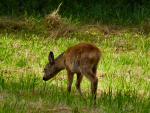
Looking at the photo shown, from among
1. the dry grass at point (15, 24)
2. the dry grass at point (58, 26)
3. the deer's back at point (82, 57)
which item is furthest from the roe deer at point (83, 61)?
the dry grass at point (15, 24)

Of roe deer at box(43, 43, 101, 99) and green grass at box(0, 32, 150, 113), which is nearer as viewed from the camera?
green grass at box(0, 32, 150, 113)

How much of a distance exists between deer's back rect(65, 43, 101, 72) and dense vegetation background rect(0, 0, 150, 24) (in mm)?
9299

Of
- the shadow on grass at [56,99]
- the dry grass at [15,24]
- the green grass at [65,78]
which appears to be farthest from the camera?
the dry grass at [15,24]

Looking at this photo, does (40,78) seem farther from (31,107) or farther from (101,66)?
(31,107)

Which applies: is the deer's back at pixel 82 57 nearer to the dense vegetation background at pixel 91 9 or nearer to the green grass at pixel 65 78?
the green grass at pixel 65 78

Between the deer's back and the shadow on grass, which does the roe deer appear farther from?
the shadow on grass

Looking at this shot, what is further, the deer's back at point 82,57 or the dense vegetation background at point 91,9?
the dense vegetation background at point 91,9

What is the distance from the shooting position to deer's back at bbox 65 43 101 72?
11875 millimetres

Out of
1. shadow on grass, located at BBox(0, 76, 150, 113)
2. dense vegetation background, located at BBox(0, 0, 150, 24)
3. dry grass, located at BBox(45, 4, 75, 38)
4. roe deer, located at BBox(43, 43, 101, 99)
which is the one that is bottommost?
shadow on grass, located at BBox(0, 76, 150, 113)

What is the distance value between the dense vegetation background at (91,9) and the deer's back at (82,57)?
366 inches

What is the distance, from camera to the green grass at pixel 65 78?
34.3 feet

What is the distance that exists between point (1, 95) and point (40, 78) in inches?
114

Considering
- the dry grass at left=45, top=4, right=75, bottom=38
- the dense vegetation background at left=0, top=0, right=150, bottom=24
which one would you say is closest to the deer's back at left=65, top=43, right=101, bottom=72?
the dry grass at left=45, top=4, right=75, bottom=38

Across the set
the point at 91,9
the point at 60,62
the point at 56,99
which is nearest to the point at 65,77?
the point at 60,62
